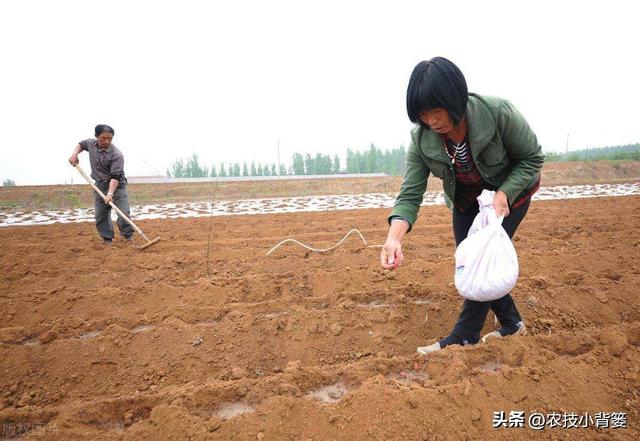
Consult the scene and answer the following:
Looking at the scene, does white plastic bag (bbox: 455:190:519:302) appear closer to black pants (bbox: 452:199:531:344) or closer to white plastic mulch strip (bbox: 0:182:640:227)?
black pants (bbox: 452:199:531:344)

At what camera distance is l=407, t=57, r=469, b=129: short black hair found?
4.72 ft

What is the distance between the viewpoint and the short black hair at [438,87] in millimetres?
1438

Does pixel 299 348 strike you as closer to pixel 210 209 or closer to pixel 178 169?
pixel 210 209

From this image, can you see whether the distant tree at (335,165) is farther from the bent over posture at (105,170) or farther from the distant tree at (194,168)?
the bent over posture at (105,170)

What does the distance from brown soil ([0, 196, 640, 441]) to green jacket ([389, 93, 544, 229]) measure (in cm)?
88

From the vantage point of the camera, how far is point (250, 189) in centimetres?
1877

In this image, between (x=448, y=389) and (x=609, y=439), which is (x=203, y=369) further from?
(x=609, y=439)

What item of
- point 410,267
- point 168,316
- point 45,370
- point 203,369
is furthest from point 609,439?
point 45,370

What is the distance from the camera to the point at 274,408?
1.55 metres

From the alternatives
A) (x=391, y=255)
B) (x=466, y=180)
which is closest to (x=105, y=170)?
(x=391, y=255)

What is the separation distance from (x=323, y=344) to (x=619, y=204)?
9.05m

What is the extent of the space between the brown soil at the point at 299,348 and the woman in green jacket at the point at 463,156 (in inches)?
18.2

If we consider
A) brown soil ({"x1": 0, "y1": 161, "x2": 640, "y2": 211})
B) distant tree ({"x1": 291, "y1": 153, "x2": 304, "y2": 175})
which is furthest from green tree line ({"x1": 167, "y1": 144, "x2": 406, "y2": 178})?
brown soil ({"x1": 0, "y1": 161, "x2": 640, "y2": 211})

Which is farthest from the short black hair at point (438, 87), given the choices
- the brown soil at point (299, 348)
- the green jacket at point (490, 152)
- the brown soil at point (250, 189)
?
the brown soil at point (250, 189)
